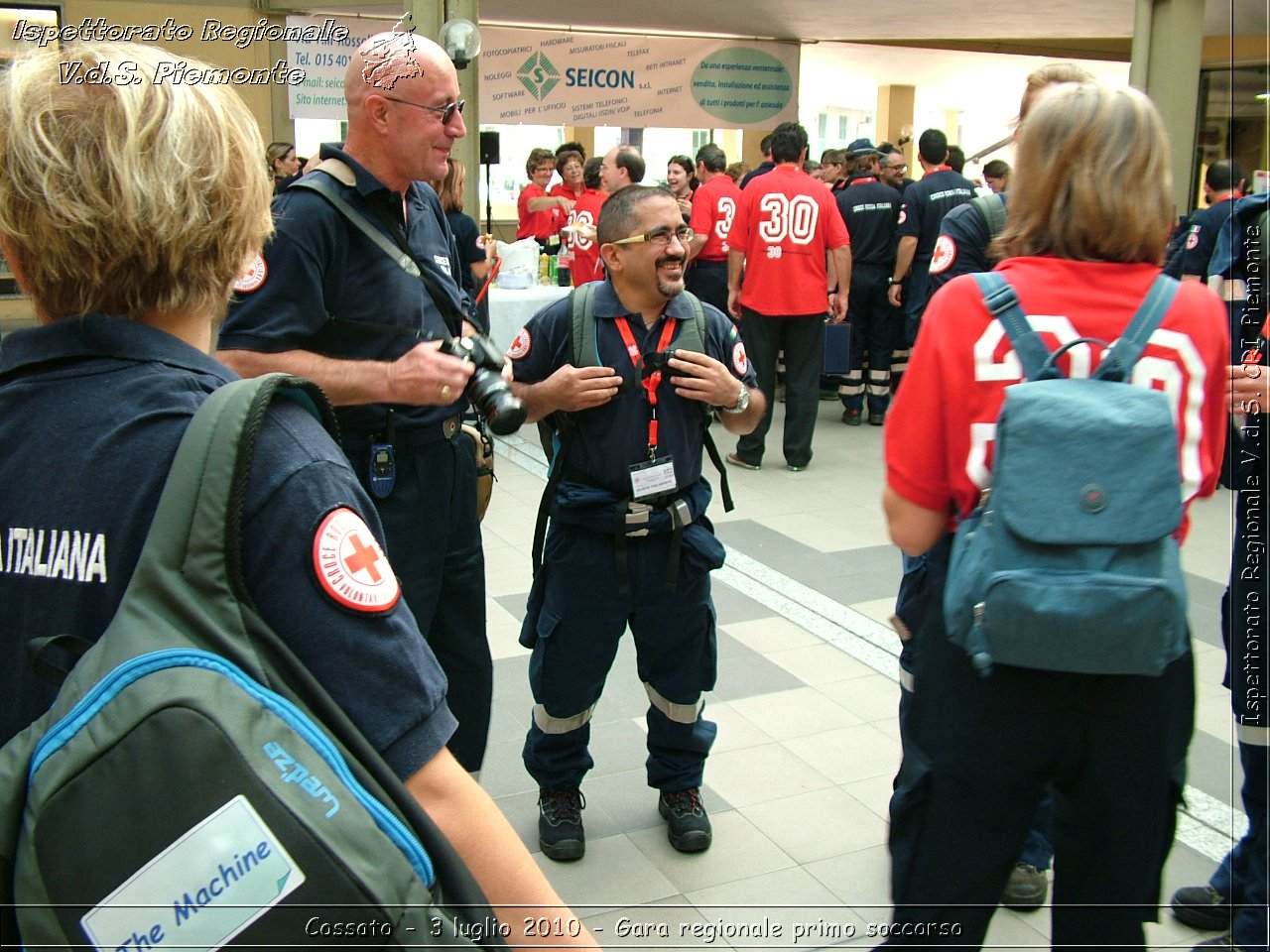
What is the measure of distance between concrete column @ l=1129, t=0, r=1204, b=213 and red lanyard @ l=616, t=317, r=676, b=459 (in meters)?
5.37

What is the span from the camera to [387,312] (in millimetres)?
2779

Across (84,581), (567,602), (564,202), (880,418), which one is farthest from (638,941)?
(564,202)

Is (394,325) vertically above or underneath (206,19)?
underneath

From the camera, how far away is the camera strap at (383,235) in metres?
2.71

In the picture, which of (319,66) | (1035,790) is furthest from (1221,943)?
(319,66)

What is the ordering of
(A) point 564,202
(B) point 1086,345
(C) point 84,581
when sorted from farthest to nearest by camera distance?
(A) point 564,202, (B) point 1086,345, (C) point 84,581

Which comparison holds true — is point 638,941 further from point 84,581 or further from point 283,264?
point 84,581

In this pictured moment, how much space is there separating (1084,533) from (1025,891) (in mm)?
1670

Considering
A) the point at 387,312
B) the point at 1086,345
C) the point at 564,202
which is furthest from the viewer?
the point at 564,202

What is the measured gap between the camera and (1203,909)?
2.92 m

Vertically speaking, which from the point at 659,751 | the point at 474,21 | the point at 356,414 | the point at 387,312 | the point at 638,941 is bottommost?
the point at 638,941

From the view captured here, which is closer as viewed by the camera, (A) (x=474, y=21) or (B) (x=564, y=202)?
(A) (x=474, y=21)

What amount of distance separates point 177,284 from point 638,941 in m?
2.24

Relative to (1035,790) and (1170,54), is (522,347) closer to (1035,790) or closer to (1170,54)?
(1035,790)
